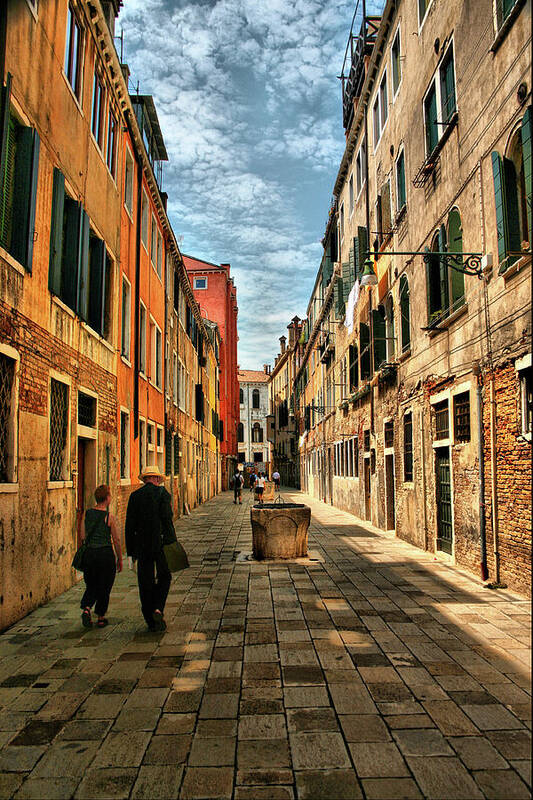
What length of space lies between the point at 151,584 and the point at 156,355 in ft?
41.4

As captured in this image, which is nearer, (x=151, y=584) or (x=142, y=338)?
(x=151, y=584)

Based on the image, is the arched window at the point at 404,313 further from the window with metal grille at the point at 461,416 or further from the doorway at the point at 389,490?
the window with metal grille at the point at 461,416

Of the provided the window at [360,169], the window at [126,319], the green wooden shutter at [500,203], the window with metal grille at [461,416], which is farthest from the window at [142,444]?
the window at [360,169]

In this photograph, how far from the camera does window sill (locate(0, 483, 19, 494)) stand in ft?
21.2

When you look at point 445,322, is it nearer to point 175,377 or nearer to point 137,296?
point 137,296

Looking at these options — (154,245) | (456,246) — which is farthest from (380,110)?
(456,246)

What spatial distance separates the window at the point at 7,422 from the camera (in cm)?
678

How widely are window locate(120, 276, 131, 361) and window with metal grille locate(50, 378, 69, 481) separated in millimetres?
4563

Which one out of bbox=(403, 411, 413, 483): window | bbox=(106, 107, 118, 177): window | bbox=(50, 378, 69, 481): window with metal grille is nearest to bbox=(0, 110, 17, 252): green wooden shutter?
bbox=(50, 378, 69, 481): window with metal grille

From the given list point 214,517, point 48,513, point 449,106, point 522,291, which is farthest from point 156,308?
point 522,291

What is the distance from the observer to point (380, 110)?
56.5ft

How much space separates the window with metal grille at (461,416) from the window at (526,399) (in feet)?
6.62

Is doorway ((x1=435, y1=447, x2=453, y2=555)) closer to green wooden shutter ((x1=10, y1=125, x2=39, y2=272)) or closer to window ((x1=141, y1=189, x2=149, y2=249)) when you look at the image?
green wooden shutter ((x1=10, y1=125, x2=39, y2=272))

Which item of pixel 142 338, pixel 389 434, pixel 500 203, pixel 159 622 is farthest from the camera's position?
pixel 389 434
